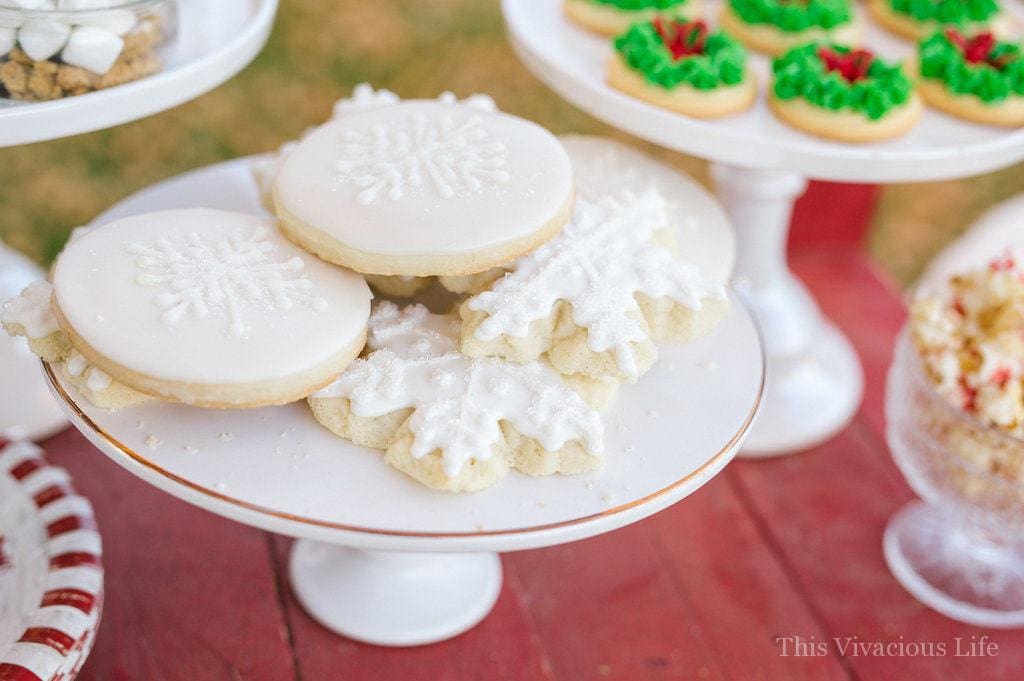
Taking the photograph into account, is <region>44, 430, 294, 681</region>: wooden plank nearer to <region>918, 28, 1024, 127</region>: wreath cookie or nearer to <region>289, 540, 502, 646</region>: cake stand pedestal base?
<region>289, 540, 502, 646</region>: cake stand pedestal base

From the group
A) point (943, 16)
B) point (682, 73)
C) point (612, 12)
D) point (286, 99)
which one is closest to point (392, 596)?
point (682, 73)

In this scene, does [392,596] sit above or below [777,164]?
below

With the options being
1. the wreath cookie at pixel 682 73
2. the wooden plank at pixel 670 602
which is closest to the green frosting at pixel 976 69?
the wreath cookie at pixel 682 73

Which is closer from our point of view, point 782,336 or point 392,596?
point 392,596

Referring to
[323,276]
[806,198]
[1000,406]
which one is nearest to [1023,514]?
[1000,406]

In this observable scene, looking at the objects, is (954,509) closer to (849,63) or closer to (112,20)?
(849,63)

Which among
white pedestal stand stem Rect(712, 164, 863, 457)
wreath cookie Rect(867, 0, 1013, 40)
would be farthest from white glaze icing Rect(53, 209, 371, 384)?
wreath cookie Rect(867, 0, 1013, 40)
